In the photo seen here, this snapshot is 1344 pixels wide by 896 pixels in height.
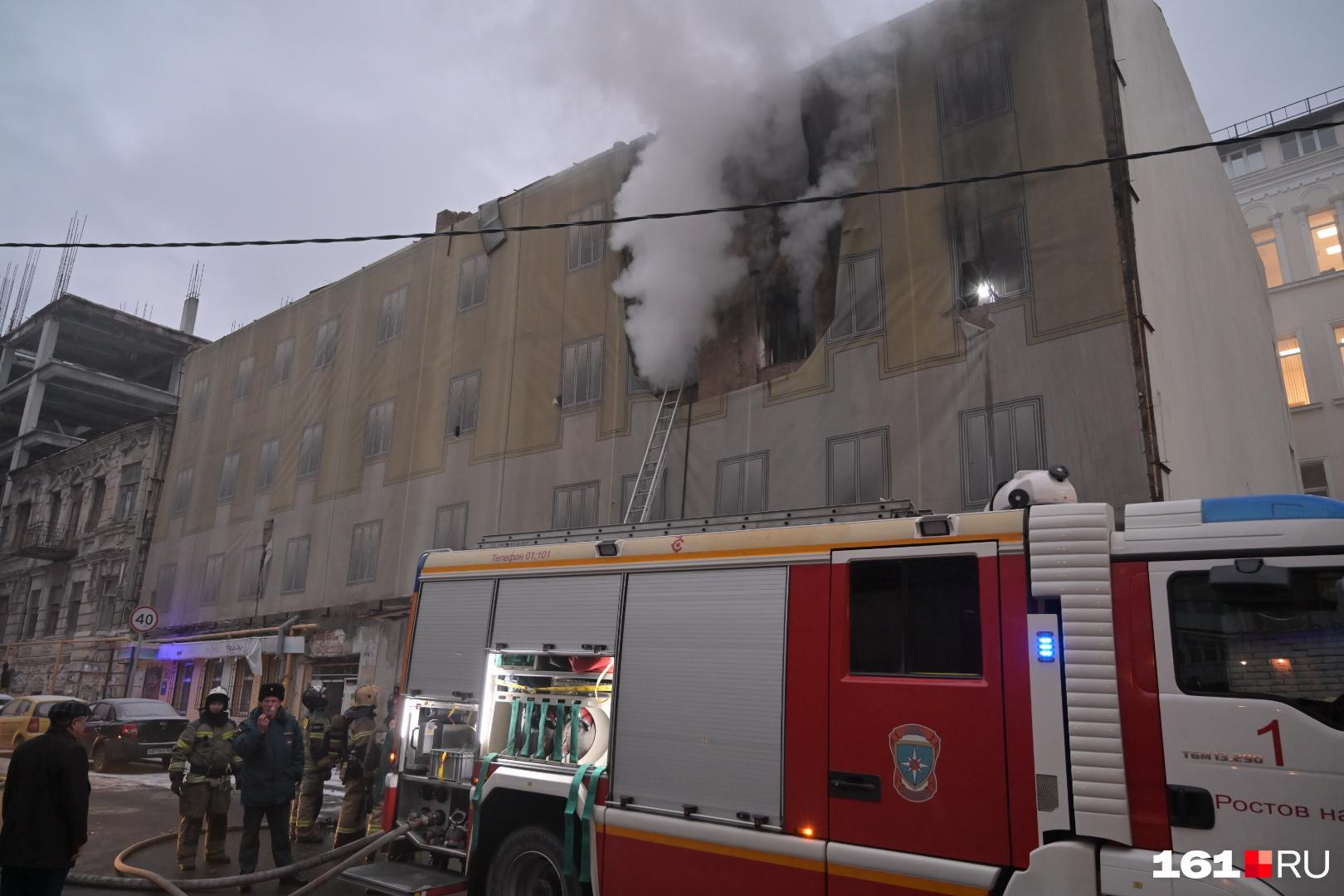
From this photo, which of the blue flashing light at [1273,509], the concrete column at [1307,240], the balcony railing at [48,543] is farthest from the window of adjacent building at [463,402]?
the concrete column at [1307,240]

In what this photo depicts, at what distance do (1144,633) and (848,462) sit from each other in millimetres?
8267

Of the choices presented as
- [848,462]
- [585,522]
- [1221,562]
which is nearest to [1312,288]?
[848,462]

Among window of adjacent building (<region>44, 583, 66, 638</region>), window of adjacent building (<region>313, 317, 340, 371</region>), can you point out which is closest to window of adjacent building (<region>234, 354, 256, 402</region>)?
window of adjacent building (<region>313, 317, 340, 371</region>)

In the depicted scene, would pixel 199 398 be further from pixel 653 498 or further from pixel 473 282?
pixel 653 498

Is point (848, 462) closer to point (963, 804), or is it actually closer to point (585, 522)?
point (585, 522)

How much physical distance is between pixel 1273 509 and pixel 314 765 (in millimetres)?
8864

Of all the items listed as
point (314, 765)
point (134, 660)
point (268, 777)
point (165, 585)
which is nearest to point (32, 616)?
point (165, 585)

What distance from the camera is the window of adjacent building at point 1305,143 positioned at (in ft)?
79.5

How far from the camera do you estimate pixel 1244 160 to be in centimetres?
2634

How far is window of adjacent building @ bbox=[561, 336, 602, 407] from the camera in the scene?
15930 millimetres

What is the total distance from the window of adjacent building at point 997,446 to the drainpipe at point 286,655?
51.0ft

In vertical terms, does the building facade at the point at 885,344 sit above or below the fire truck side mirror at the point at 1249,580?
above

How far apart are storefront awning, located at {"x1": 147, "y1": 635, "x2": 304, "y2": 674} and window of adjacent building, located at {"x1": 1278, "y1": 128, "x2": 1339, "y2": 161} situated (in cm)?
2927

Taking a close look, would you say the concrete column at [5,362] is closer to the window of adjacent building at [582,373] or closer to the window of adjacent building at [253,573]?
the window of adjacent building at [253,573]
